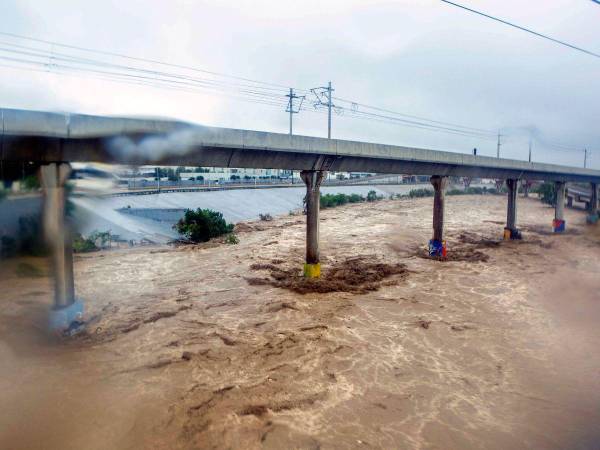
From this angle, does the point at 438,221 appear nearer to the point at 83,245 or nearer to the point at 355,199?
the point at 83,245

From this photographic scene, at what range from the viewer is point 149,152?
1388 centimetres

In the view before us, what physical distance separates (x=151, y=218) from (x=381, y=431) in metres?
29.2

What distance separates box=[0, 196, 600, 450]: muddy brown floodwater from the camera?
7.84 m

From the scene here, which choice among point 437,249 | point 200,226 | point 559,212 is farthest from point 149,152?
point 559,212

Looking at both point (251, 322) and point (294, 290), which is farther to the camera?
point (294, 290)

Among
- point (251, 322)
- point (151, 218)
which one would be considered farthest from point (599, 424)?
point (151, 218)

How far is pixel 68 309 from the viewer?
12508 millimetres

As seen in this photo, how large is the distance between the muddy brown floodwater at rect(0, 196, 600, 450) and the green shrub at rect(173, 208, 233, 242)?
8327mm

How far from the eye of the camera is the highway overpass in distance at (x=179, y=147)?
36.3 feet

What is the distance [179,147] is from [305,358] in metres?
8.51

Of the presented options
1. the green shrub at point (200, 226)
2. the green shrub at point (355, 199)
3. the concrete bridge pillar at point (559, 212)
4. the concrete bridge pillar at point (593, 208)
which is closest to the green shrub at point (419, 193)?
the green shrub at point (355, 199)

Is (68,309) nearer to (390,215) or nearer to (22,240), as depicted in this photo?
(22,240)

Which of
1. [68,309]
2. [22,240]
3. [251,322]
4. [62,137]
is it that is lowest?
[251,322]

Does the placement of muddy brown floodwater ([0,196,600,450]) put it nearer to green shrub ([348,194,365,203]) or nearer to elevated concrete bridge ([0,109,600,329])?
elevated concrete bridge ([0,109,600,329])
